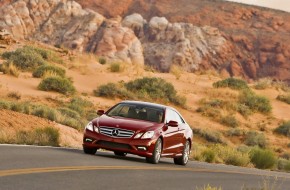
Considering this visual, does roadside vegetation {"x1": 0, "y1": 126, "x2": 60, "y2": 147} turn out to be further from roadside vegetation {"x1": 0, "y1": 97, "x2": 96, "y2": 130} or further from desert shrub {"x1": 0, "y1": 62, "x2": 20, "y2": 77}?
desert shrub {"x1": 0, "y1": 62, "x2": 20, "y2": 77}

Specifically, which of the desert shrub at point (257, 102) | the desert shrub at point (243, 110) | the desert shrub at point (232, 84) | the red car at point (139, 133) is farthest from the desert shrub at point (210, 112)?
Result: the red car at point (139, 133)

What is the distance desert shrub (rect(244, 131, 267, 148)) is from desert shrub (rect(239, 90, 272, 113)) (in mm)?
7745

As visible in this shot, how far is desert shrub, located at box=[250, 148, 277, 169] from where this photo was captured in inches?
1232

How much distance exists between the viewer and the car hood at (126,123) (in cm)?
1942

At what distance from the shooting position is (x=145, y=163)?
20094 mm

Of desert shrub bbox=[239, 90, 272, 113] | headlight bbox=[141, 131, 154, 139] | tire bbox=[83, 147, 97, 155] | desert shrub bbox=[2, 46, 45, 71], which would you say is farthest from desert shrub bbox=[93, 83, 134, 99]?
headlight bbox=[141, 131, 154, 139]

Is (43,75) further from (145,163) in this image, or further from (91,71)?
(145,163)

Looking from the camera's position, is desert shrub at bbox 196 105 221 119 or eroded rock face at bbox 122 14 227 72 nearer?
desert shrub at bbox 196 105 221 119

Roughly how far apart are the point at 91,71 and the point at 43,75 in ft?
18.7

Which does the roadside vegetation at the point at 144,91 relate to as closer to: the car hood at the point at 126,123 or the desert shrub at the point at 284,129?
the desert shrub at the point at 284,129

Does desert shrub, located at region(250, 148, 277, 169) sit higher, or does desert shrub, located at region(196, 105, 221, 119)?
desert shrub, located at region(250, 148, 277, 169)

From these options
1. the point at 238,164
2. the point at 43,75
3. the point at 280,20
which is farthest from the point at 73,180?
the point at 280,20

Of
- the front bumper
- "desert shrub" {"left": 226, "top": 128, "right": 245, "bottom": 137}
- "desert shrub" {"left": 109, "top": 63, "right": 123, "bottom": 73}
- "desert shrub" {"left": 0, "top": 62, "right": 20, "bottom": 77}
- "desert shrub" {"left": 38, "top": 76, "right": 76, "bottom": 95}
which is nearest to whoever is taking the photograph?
the front bumper

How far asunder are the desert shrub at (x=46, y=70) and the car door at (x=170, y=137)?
2983cm
